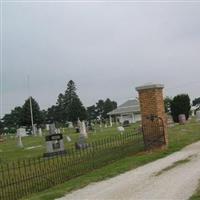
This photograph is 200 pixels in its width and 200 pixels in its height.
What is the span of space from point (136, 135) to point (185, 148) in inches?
79.8

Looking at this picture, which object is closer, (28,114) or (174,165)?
(174,165)

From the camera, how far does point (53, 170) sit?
13.6 m

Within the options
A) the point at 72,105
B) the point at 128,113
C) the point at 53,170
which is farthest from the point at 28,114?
the point at 53,170

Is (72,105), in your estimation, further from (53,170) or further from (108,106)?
(53,170)

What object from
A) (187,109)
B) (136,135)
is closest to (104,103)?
(187,109)

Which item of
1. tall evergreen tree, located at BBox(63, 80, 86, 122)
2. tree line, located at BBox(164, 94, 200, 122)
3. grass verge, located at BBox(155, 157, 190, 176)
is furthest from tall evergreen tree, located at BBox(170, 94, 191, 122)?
tall evergreen tree, located at BBox(63, 80, 86, 122)

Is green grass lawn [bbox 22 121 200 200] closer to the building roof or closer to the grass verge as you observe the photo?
the grass verge

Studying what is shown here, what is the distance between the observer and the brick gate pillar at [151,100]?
57.6 feet

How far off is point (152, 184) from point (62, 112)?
286 feet

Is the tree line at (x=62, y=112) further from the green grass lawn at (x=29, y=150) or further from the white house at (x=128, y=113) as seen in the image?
the green grass lawn at (x=29, y=150)

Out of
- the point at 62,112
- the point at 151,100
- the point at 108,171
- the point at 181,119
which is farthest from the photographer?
the point at 62,112

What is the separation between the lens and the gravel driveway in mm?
9180

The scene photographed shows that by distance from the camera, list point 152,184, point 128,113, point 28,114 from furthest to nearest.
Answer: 1. point 128,113
2. point 28,114
3. point 152,184

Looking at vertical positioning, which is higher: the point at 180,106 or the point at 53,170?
the point at 180,106
